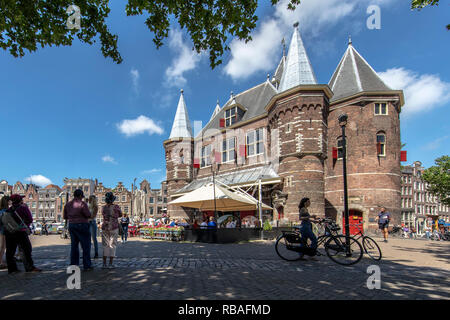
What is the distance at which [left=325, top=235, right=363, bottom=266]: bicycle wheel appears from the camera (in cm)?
646

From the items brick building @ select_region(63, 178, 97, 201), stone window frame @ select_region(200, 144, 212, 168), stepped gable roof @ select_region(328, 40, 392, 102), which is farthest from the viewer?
brick building @ select_region(63, 178, 97, 201)

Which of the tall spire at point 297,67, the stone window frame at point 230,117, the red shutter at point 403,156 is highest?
the tall spire at point 297,67

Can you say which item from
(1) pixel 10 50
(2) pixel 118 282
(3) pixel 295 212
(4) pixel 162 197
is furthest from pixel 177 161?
(4) pixel 162 197

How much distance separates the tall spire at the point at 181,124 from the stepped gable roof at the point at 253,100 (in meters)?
1.41

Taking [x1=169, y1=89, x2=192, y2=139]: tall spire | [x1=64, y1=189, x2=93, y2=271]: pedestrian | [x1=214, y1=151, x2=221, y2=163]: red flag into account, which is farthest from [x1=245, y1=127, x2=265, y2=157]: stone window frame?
[x1=64, y1=189, x2=93, y2=271]: pedestrian

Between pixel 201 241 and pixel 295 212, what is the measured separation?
737 centimetres

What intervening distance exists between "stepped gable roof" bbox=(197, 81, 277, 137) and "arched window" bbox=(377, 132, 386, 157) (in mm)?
8640

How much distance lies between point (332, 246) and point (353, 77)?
16.9 metres

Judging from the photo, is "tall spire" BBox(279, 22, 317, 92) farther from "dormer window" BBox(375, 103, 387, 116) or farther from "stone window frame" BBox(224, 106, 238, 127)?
"stone window frame" BBox(224, 106, 238, 127)

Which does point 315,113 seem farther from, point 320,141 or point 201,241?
point 201,241

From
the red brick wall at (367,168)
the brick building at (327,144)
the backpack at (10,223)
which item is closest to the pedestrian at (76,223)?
the backpack at (10,223)

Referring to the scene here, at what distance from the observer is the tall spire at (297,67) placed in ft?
61.5

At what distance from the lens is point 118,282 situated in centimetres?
449

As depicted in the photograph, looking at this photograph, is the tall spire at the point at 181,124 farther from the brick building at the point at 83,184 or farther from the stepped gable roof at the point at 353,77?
the brick building at the point at 83,184
